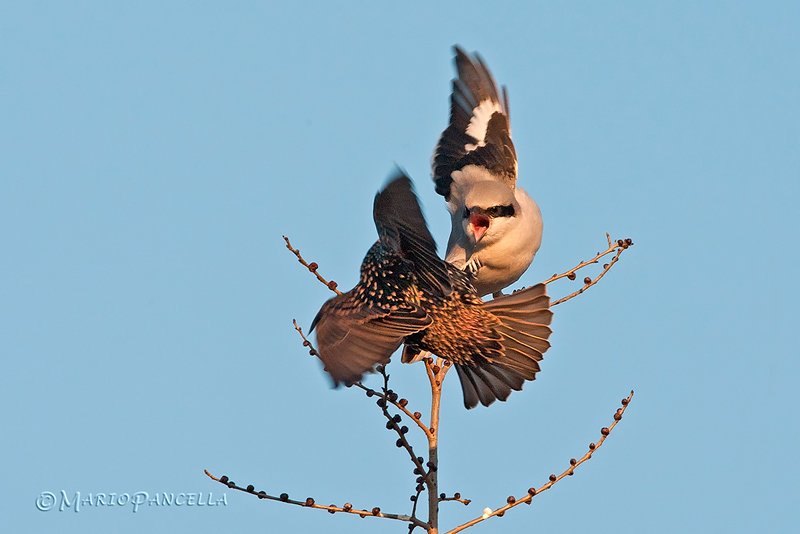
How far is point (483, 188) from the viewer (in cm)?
562

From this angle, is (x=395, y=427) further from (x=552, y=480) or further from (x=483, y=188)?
(x=483, y=188)

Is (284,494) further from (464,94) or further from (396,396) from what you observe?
(464,94)

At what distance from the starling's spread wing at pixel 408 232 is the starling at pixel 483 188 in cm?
105

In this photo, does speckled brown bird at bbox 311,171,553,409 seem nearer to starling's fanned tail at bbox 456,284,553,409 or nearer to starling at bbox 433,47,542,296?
starling's fanned tail at bbox 456,284,553,409

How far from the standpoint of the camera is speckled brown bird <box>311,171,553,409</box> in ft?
13.2

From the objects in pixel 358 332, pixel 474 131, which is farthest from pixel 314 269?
pixel 474 131

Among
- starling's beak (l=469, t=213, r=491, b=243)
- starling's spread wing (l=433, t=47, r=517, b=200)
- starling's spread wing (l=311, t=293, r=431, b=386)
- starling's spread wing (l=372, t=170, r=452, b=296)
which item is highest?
starling's spread wing (l=433, t=47, r=517, b=200)

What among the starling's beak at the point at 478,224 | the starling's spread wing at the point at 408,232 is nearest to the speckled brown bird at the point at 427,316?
the starling's spread wing at the point at 408,232

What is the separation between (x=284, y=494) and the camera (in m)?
3.34

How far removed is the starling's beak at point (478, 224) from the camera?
545 cm

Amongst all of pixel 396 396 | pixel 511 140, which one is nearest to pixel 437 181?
pixel 511 140

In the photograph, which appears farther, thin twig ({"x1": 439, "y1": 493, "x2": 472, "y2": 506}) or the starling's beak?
the starling's beak

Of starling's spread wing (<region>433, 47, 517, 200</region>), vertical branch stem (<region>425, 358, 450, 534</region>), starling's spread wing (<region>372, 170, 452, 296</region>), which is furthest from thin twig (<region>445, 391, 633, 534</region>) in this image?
starling's spread wing (<region>433, 47, 517, 200</region>)

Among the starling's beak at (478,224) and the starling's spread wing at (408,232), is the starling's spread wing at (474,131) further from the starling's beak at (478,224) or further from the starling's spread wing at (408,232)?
the starling's spread wing at (408,232)
